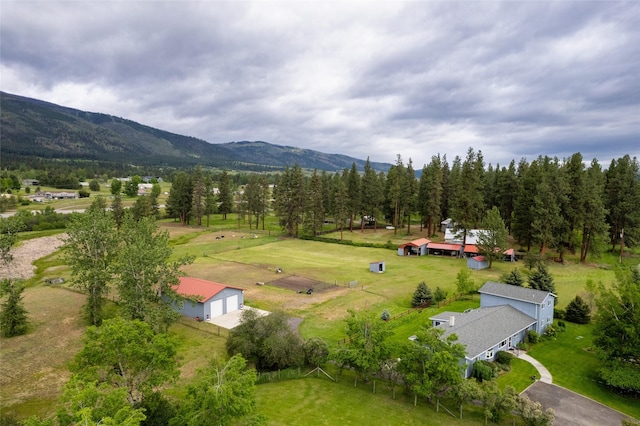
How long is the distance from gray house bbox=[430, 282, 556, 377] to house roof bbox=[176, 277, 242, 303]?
20.3 meters

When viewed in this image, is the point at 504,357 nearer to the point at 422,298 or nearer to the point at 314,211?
the point at 422,298

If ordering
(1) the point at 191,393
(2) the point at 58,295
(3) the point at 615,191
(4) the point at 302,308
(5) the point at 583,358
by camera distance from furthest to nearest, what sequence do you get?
(3) the point at 615,191 < (2) the point at 58,295 < (4) the point at 302,308 < (5) the point at 583,358 < (1) the point at 191,393

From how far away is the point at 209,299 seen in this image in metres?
35.9

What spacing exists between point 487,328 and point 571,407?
7537mm

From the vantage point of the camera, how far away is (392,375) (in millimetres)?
24844

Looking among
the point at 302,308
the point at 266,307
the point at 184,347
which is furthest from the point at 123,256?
the point at 302,308

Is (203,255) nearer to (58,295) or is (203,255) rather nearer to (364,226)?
(58,295)

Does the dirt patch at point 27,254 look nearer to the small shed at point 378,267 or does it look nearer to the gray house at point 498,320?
the small shed at point 378,267

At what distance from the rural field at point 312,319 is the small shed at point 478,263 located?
1.57 metres

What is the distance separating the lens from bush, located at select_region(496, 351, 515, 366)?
27.5 metres

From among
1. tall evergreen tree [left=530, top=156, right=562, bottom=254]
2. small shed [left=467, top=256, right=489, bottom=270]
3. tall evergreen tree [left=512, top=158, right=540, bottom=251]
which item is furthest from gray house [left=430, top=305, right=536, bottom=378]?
tall evergreen tree [left=512, top=158, right=540, bottom=251]

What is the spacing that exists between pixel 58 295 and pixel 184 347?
22.4 m

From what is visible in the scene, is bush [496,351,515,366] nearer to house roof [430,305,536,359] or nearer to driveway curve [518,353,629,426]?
house roof [430,305,536,359]

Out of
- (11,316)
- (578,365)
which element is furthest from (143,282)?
(578,365)
